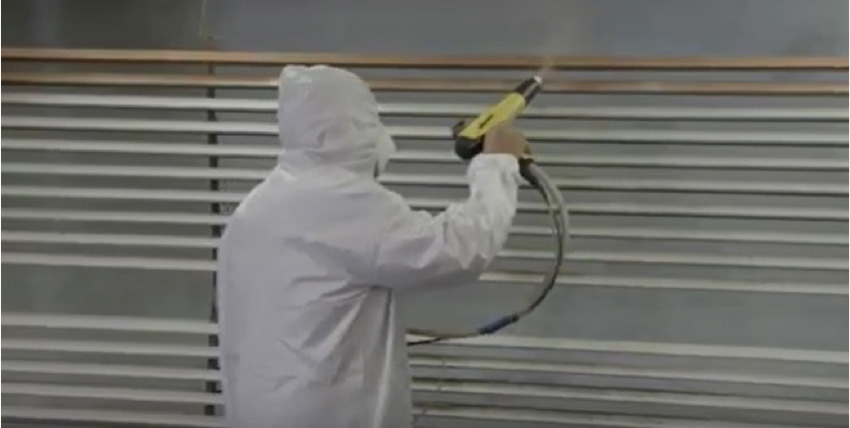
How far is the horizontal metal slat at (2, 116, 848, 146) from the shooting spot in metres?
2.51

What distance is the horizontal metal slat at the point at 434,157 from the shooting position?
2.53 metres

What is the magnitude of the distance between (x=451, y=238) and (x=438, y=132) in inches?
27.7

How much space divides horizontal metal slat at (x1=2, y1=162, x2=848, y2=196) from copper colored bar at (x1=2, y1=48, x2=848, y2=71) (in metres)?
0.25

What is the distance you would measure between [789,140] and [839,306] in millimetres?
405

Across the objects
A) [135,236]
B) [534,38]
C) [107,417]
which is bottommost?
[107,417]

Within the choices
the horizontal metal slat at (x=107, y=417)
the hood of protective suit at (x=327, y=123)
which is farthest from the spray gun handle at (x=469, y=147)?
the horizontal metal slat at (x=107, y=417)

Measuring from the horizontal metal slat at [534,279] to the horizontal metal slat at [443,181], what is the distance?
0.64ft

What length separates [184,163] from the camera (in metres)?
2.79

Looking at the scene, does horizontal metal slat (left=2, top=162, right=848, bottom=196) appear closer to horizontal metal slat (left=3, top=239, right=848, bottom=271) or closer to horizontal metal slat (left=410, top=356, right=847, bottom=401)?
horizontal metal slat (left=3, top=239, right=848, bottom=271)

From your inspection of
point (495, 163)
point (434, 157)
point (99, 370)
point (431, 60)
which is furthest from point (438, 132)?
point (99, 370)

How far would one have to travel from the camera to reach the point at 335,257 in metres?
1.99

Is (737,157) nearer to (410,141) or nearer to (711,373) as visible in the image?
(711,373)

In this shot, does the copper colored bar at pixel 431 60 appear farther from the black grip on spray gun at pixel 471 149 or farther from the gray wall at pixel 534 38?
the black grip on spray gun at pixel 471 149

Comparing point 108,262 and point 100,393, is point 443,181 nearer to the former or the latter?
point 108,262
